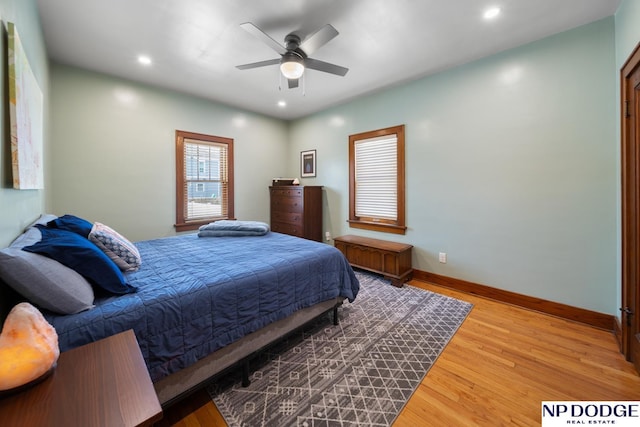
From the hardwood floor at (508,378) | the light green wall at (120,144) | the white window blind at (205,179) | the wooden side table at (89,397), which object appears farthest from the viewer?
the white window blind at (205,179)

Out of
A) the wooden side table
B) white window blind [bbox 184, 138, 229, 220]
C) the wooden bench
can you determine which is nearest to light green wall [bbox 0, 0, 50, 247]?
the wooden side table

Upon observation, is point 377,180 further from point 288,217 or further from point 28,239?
point 28,239

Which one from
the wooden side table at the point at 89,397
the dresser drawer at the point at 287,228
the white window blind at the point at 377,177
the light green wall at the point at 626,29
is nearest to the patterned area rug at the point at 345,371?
the wooden side table at the point at 89,397

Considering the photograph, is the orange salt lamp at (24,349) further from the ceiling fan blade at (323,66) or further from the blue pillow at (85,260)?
the ceiling fan blade at (323,66)

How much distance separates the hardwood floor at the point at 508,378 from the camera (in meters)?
1.49

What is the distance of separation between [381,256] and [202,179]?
123 inches

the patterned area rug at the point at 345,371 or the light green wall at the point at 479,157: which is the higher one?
the light green wall at the point at 479,157

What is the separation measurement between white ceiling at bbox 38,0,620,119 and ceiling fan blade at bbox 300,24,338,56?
0.21 m

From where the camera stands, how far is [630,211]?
196 centimetres

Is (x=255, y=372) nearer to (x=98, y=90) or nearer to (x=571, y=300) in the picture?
(x=571, y=300)

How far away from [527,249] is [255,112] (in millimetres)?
4660

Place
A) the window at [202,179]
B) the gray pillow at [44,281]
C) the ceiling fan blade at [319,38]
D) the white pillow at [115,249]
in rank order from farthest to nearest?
the window at [202,179] → the ceiling fan blade at [319,38] → the white pillow at [115,249] → the gray pillow at [44,281]

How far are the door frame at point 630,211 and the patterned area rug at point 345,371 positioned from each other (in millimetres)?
1103

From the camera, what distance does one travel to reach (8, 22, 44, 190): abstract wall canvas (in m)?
1.30
